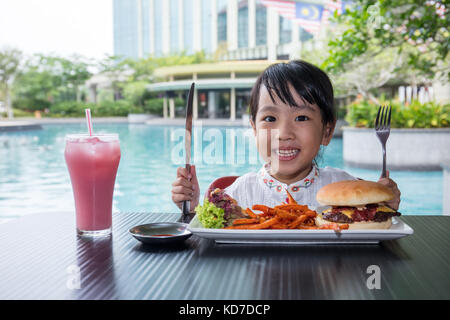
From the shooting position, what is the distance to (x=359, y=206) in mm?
1165

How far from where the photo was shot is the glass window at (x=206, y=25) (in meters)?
46.8

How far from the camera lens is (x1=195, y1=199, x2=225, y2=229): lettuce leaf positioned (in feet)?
3.59

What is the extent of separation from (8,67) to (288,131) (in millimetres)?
33778

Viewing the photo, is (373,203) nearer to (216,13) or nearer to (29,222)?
(29,222)

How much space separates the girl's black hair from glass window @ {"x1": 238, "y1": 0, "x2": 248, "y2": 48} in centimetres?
4343

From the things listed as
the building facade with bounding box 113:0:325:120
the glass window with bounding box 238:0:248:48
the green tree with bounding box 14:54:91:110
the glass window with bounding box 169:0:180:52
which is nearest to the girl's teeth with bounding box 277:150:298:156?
the building facade with bounding box 113:0:325:120

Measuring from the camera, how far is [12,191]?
6922 mm

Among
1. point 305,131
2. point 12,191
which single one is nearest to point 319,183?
point 305,131

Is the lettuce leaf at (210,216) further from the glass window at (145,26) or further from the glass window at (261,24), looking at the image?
the glass window at (145,26)

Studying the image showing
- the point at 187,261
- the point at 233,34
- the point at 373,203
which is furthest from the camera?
the point at 233,34

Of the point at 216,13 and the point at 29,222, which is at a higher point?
the point at 216,13

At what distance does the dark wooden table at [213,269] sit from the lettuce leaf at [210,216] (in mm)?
44

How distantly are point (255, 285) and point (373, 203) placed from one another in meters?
0.53
